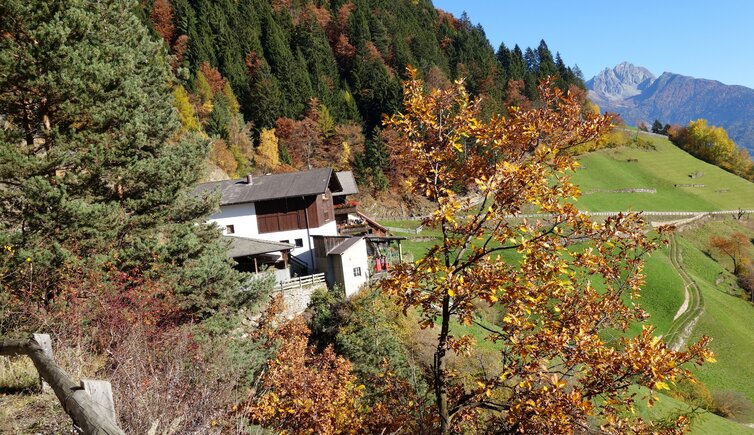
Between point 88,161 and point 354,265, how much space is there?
54.8 feet

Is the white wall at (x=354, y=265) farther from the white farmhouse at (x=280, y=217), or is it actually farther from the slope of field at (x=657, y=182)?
the slope of field at (x=657, y=182)

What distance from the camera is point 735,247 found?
54.6 metres

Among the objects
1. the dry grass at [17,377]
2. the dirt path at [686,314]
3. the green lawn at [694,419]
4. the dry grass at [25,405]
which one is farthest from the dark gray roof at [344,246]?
the dirt path at [686,314]

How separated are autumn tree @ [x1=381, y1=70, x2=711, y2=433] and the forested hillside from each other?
3901cm

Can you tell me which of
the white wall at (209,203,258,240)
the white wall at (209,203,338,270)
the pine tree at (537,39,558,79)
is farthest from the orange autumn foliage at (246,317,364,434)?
the pine tree at (537,39,558,79)

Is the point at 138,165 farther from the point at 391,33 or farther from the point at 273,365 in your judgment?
the point at 391,33

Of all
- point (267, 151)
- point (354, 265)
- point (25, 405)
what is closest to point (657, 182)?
point (267, 151)

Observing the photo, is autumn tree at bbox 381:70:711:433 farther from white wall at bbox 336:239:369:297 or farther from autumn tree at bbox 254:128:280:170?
autumn tree at bbox 254:128:280:170

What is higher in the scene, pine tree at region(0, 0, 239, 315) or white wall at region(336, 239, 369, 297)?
pine tree at region(0, 0, 239, 315)

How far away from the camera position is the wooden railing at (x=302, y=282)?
25516 mm

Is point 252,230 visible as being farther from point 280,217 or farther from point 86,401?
point 86,401

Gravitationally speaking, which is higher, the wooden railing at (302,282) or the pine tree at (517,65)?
the pine tree at (517,65)

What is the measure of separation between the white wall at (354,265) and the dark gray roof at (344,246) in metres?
0.18

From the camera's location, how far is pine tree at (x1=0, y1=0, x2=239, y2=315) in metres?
11.6
